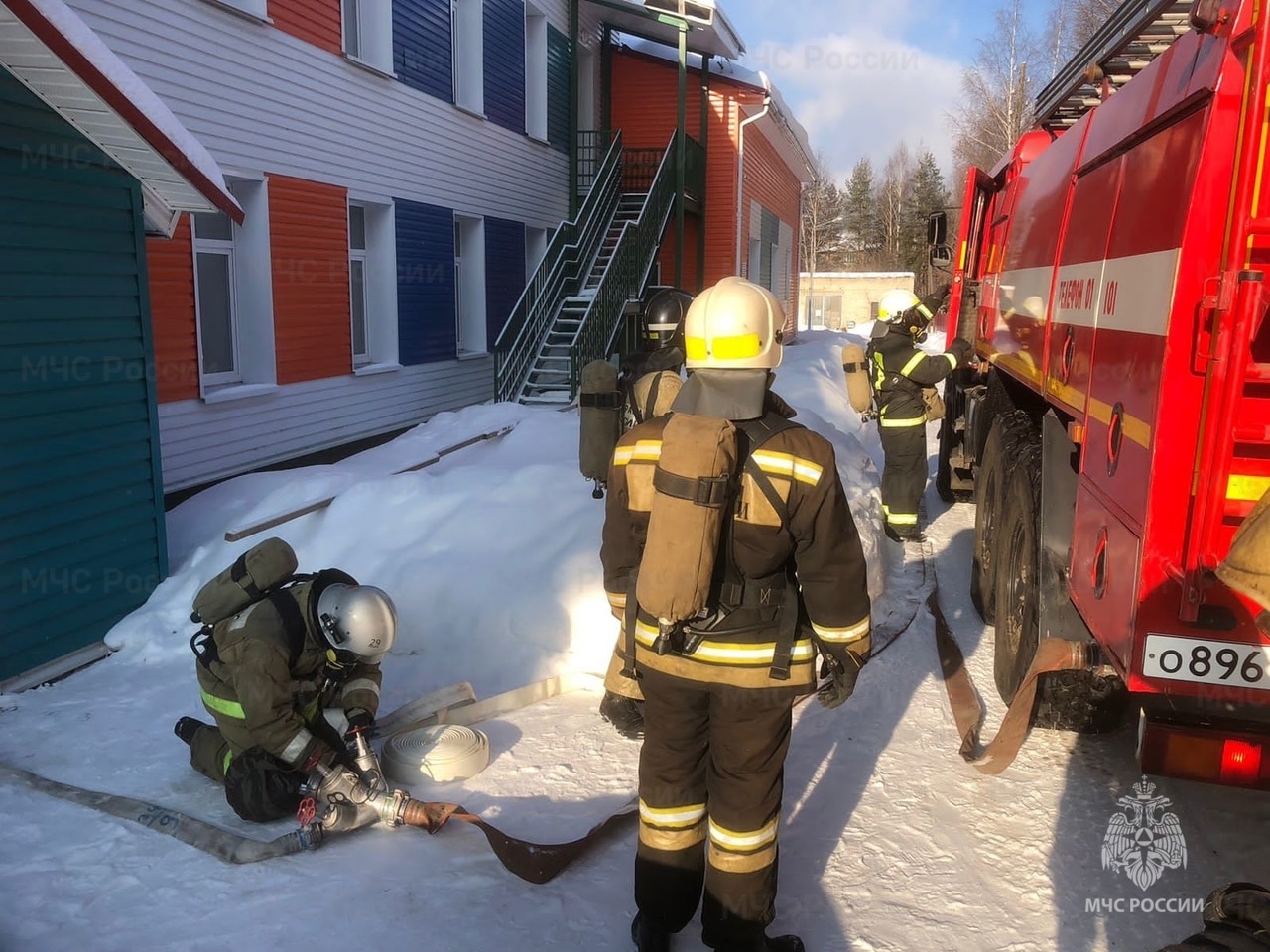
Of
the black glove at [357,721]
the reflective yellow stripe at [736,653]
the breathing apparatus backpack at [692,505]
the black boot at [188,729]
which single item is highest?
the breathing apparatus backpack at [692,505]

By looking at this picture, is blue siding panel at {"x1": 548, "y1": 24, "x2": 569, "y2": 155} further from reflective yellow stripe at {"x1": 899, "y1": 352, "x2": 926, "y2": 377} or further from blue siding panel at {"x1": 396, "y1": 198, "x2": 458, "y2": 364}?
reflective yellow stripe at {"x1": 899, "y1": 352, "x2": 926, "y2": 377}

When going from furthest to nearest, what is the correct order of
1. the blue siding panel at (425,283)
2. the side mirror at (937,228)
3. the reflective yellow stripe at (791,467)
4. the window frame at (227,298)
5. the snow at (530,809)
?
the blue siding panel at (425,283)
the side mirror at (937,228)
the window frame at (227,298)
the snow at (530,809)
the reflective yellow stripe at (791,467)

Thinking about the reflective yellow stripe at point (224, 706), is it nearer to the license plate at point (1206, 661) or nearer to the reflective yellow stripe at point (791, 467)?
the reflective yellow stripe at point (791, 467)

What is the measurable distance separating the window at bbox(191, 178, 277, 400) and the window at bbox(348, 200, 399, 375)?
2.07 meters

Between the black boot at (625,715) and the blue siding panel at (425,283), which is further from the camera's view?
the blue siding panel at (425,283)

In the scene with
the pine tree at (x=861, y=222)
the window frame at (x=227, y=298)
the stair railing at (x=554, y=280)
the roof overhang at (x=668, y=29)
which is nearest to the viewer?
the window frame at (x=227, y=298)

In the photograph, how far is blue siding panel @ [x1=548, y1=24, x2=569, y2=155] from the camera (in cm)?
1546

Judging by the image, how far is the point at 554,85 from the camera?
15.7m

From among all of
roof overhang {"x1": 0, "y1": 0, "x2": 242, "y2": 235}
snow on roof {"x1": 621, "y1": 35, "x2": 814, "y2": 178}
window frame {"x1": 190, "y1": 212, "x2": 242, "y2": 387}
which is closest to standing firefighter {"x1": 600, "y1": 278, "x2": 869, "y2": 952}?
roof overhang {"x1": 0, "y1": 0, "x2": 242, "y2": 235}

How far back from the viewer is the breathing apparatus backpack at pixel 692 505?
2477 millimetres

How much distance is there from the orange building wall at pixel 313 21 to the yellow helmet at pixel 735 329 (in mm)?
7992

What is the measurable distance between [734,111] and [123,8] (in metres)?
13.4

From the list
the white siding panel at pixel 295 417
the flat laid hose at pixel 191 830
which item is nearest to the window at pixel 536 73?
the white siding panel at pixel 295 417

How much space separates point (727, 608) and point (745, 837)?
647 millimetres
